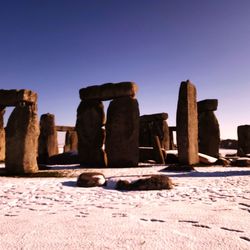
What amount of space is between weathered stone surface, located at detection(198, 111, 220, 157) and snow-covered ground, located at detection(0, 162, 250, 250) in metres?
8.16

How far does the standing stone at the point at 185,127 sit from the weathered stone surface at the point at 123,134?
1.44 meters

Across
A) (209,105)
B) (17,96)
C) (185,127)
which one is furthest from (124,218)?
(209,105)

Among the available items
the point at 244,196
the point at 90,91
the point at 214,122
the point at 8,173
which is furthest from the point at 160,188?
the point at 214,122

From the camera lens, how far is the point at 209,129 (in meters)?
13.6

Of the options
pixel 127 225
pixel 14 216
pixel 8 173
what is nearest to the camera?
pixel 127 225

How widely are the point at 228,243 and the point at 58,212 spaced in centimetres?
200

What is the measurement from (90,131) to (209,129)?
216 inches

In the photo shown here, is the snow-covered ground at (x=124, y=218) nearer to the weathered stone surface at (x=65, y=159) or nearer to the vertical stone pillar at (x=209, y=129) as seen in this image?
the weathered stone surface at (x=65, y=159)

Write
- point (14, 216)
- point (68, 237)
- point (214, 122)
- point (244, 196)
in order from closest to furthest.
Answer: point (68, 237), point (14, 216), point (244, 196), point (214, 122)

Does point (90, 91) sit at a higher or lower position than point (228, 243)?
higher

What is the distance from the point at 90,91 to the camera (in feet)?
36.4

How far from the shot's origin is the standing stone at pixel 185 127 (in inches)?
387

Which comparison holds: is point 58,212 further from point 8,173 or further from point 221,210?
point 8,173

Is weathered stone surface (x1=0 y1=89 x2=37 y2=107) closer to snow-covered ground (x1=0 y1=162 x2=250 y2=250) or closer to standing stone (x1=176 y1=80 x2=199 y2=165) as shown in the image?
snow-covered ground (x1=0 y1=162 x2=250 y2=250)
